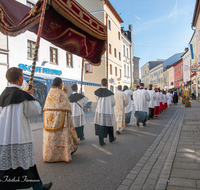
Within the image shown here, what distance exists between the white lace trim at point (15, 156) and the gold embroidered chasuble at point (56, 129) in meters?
1.49

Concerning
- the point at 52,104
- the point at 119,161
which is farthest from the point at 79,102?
the point at 119,161

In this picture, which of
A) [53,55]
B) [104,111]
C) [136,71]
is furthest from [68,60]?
[136,71]

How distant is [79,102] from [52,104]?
2013 mm

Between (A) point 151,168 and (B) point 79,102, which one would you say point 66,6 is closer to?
(B) point 79,102

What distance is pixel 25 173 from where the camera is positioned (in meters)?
2.79

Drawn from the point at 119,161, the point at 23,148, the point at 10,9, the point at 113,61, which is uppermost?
the point at 113,61

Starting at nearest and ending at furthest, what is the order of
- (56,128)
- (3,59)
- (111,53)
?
(56,128) → (3,59) → (111,53)

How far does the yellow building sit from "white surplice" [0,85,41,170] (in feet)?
75.5

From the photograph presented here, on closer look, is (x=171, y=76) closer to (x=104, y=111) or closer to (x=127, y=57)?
(x=127, y=57)

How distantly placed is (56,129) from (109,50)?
83.0ft

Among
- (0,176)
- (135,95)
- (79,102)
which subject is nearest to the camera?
(0,176)

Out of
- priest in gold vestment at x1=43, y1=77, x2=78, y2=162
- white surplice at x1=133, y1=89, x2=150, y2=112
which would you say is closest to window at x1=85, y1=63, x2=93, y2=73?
white surplice at x1=133, y1=89, x2=150, y2=112

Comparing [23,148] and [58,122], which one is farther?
[58,122]

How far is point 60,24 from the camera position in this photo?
5.37 m
